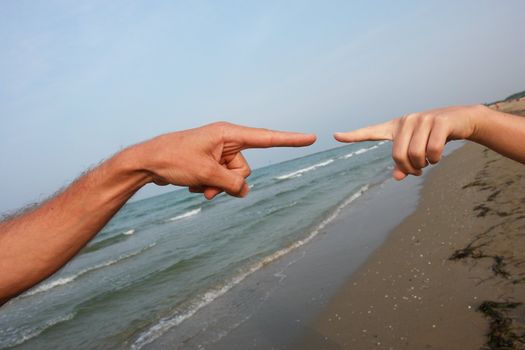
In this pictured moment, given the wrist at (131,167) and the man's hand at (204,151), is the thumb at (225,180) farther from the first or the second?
the wrist at (131,167)

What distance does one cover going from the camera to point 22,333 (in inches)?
359

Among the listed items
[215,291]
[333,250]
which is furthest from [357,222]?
[215,291]

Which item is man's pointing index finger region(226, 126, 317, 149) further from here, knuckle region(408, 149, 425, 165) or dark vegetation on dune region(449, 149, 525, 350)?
dark vegetation on dune region(449, 149, 525, 350)

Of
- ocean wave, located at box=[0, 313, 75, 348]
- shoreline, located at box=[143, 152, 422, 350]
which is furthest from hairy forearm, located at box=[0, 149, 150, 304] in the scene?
ocean wave, located at box=[0, 313, 75, 348]

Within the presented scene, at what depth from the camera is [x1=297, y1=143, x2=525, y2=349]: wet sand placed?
14.0 feet

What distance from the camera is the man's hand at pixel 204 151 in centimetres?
207

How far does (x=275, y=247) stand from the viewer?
462 inches

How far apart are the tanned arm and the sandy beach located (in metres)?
3.47

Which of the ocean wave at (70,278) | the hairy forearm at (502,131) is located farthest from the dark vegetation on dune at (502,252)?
the ocean wave at (70,278)

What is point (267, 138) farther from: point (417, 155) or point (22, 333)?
point (22, 333)

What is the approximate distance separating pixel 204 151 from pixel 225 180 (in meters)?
0.21

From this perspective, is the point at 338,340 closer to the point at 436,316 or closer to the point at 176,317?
the point at 436,316

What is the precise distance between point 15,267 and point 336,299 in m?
5.32

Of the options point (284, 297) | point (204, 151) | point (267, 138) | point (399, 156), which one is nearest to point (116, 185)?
point (204, 151)
